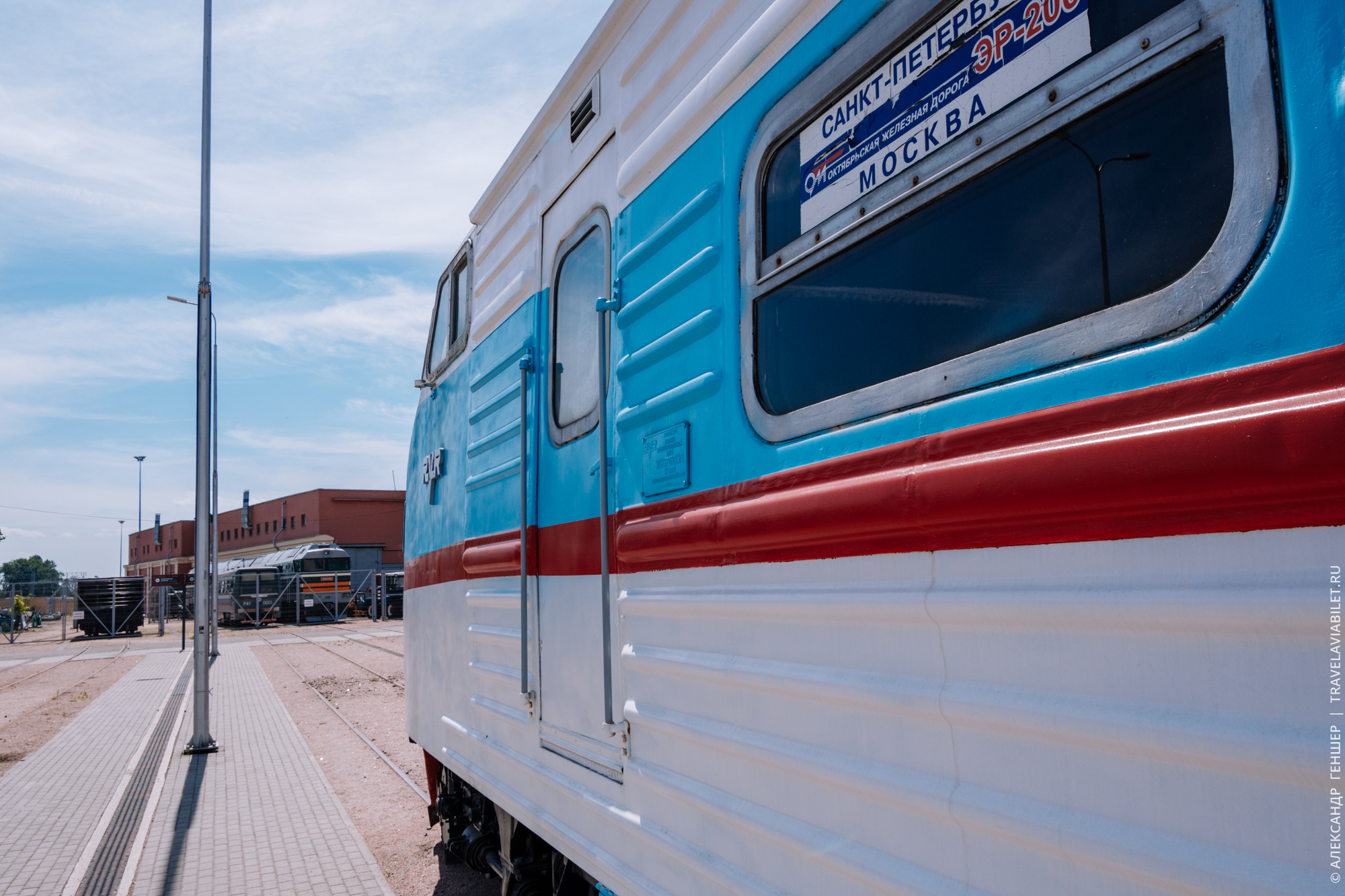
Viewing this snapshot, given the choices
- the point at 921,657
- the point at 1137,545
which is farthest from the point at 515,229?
the point at 1137,545

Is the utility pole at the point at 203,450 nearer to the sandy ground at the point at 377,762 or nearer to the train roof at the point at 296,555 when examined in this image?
the sandy ground at the point at 377,762

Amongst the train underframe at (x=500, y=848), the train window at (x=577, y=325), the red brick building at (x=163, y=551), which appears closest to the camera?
the train window at (x=577, y=325)

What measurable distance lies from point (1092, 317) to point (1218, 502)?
1.16 ft

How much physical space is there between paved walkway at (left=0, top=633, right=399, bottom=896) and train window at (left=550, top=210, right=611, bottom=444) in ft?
12.4

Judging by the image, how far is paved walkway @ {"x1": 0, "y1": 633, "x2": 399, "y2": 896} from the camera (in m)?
5.77

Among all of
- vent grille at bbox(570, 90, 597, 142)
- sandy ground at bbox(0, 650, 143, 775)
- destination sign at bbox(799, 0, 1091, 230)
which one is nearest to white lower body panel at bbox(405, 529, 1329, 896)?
destination sign at bbox(799, 0, 1091, 230)

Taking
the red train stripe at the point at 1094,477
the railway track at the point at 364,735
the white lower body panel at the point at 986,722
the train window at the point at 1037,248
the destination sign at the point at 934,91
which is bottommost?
the railway track at the point at 364,735

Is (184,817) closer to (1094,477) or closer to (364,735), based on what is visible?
(364,735)

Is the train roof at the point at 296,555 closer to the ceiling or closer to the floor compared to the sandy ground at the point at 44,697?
closer to the ceiling

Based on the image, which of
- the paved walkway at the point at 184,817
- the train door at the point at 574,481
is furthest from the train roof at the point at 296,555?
the train door at the point at 574,481

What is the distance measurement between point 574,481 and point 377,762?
719cm

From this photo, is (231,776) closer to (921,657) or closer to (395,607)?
(921,657)

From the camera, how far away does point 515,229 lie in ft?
13.4

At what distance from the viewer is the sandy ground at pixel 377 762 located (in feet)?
19.0
